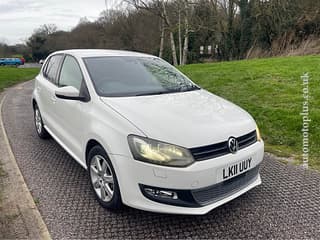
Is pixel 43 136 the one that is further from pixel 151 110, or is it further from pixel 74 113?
pixel 151 110

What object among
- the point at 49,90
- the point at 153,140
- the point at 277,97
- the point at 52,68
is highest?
the point at 52,68

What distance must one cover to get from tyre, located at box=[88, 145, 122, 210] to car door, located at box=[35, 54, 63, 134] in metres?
1.45

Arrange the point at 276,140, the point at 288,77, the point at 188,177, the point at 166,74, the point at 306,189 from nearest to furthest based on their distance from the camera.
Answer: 1. the point at 188,177
2. the point at 306,189
3. the point at 166,74
4. the point at 276,140
5. the point at 288,77

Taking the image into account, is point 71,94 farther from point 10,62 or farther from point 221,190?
point 10,62

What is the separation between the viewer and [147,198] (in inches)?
96.3

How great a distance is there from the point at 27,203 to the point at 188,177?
1801 mm

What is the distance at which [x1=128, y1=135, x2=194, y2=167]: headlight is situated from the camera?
92.6 inches

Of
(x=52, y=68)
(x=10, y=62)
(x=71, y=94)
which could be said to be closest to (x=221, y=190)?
(x=71, y=94)

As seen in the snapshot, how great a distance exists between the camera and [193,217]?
2.76 m

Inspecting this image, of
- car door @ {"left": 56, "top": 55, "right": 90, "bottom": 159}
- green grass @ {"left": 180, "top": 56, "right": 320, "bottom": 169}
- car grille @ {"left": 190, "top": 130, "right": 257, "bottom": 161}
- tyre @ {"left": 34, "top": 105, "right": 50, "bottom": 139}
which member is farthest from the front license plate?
tyre @ {"left": 34, "top": 105, "right": 50, "bottom": 139}

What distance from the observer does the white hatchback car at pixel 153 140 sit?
238 cm

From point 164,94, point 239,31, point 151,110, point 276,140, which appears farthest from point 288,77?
point 239,31

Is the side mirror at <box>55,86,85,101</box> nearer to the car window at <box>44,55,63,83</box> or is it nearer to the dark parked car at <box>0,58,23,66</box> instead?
the car window at <box>44,55,63,83</box>

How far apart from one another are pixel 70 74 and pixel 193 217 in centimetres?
240
